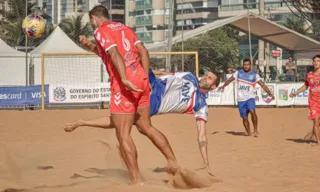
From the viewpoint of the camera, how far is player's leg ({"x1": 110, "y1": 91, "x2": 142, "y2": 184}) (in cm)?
645

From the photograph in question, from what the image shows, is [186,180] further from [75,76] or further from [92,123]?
[75,76]

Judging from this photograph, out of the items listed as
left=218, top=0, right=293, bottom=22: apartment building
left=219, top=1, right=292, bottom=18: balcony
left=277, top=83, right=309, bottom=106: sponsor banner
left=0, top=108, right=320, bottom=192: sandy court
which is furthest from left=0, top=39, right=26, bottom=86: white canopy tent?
left=219, top=1, right=292, bottom=18: balcony

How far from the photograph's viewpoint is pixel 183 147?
11.5 m

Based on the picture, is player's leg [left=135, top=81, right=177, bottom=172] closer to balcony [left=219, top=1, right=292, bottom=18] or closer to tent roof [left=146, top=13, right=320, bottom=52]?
tent roof [left=146, top=13, right=320, bottom=52]

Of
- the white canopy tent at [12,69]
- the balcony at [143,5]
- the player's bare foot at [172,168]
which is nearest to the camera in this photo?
the player's bare foot at [172,168]

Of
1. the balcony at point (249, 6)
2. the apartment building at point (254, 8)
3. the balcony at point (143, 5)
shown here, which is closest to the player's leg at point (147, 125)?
the apartment building at point (254, 8)

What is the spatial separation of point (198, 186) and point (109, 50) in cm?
166

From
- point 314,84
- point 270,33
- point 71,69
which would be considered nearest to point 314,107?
point 314,84

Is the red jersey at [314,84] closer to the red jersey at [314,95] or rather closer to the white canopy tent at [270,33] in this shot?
the red jersey at [314,95]

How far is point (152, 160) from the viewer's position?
9.45 m

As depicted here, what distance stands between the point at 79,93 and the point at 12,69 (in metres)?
4.28

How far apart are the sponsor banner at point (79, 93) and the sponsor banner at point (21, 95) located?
34cm

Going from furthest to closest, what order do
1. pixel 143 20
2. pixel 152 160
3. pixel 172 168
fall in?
pixel 143 20 < pixel 152 160 < pixel 172 168

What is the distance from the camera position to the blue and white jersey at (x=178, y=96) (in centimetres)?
739
